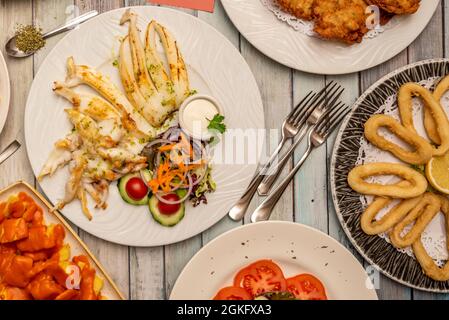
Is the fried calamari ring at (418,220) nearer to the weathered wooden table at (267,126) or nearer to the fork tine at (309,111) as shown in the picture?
the weathered wooden table at (267,126)

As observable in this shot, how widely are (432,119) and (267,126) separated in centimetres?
81

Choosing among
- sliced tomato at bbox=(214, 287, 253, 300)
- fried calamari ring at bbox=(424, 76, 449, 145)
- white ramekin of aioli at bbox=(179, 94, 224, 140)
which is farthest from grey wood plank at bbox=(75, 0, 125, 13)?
fried calamari ring at bbox=(424, 76, 449, 145)

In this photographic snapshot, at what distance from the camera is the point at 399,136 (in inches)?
106

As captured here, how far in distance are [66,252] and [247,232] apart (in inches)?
34.1

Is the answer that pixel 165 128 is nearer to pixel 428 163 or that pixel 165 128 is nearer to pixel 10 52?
pixel 10 52

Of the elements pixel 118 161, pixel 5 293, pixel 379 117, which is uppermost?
pixel 379 117

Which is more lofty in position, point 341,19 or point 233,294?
point 341,19

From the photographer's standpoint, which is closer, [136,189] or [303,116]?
[136,189]

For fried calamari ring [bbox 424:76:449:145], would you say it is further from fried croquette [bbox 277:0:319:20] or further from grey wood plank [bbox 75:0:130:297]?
grey wood plank [bbox 75:0:130:297]

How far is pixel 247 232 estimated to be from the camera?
103 inches

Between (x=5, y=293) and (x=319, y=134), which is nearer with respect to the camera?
(x=5, y=293)

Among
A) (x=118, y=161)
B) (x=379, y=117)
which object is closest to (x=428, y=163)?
(x=379, y=117)

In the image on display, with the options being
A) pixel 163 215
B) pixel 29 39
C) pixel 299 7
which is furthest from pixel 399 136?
pixel 29 39

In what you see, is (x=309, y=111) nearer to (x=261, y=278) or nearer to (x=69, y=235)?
(x=261, y=278)
